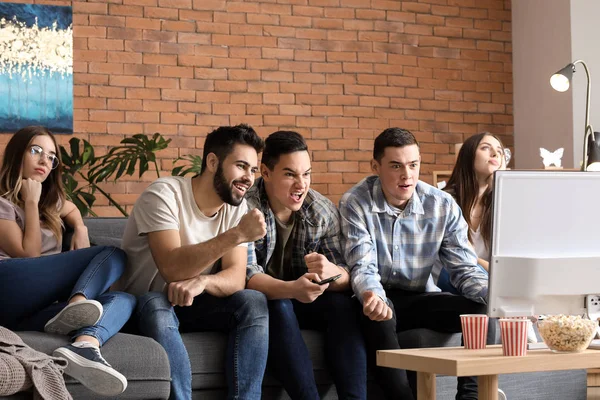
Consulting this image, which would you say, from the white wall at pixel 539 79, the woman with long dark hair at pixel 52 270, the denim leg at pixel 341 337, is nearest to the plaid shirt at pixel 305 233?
the denim leg at pixel 341 337

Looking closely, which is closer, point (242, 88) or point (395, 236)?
point (395, 236)

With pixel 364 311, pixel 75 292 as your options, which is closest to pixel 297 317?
pixel 364 311

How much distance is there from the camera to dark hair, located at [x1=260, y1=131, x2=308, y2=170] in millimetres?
3281

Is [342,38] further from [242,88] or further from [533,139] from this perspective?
[533,139]

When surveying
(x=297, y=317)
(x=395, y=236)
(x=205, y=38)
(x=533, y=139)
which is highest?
(x=205, y=38)

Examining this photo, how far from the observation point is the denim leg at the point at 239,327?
9.20ft

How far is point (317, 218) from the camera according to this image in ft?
10.9

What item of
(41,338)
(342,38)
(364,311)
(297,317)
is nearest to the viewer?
(41,338)

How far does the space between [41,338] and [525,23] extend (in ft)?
15.5

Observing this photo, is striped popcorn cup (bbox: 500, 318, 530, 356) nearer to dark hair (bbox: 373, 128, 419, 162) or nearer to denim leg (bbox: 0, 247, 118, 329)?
dark hair (bbox: 373, 128, 419, 162)

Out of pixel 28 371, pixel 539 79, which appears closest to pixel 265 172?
pixel 28 371

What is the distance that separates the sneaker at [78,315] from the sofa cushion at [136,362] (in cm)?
4

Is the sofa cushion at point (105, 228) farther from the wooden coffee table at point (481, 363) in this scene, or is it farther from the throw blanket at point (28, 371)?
the wooden coffee table at point (481, 363)

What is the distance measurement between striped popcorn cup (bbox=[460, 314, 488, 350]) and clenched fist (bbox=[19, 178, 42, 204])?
180 centimetres
